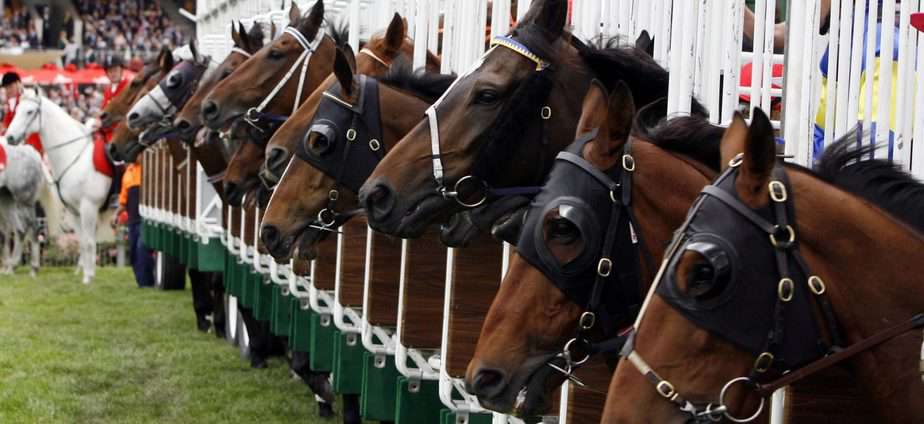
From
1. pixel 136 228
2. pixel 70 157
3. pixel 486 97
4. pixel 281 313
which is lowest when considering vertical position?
pixel 136 228

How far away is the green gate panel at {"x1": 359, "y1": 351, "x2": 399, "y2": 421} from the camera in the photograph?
6.16 m

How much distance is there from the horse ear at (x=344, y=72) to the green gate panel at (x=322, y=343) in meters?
2.21

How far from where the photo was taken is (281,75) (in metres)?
7.15

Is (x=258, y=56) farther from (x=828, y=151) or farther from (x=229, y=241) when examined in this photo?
(x=828, y=151)

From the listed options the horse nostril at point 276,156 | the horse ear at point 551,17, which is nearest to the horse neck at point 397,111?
the horse nostril at point 276,156

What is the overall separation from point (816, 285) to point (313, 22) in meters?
4.47

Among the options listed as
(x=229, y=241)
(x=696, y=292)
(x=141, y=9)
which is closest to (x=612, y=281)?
(x=696, y=292)

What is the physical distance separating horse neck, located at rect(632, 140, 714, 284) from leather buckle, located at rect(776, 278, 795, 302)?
47 centimetres

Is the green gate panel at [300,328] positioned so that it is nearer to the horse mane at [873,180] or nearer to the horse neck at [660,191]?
the horse neck at [660,191]

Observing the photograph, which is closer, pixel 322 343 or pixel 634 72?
pixel 634 72

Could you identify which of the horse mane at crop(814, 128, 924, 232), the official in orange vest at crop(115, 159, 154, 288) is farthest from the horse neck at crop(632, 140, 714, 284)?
the official in orange vest at crop(115, 159, 154, 288)

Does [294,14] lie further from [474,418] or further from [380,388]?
[474,418]

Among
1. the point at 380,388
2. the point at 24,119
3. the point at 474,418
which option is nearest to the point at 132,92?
the point at 24,119

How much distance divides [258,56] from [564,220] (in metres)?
4.16
